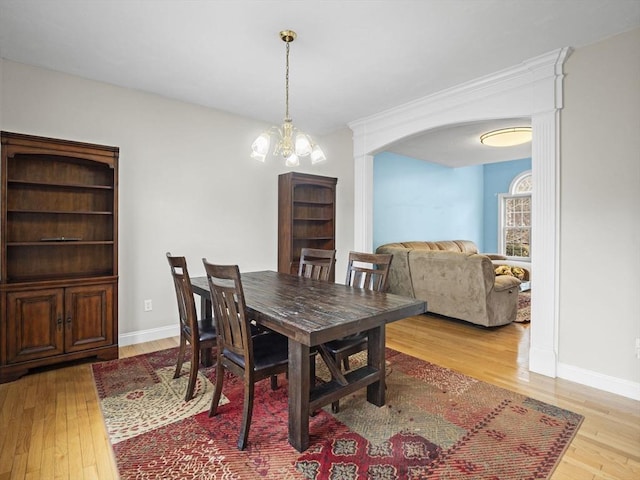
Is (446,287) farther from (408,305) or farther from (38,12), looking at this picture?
(38,12)

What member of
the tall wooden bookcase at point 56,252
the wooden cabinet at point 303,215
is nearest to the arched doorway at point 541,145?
the wooden cabinet at point 303,215

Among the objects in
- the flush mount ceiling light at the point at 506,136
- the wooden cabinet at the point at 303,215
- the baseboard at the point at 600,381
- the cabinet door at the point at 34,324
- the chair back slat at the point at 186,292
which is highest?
the flush mount ceiling light at the point at 506,136

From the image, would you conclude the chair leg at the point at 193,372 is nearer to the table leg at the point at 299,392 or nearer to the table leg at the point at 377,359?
the table leg at the point at 299,392

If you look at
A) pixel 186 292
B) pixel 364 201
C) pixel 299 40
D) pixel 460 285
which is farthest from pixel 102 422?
pixel 460 285

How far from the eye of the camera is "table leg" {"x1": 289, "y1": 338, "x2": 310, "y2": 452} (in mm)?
1727

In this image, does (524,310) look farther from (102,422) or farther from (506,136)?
(102,422)

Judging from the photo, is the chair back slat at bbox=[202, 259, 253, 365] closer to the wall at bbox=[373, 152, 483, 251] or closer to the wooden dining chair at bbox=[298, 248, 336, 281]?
the wooden dining chair at bbox=[298, 248, 336, 281]

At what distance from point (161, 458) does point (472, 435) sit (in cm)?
168

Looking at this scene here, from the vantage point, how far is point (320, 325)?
63.1 inches

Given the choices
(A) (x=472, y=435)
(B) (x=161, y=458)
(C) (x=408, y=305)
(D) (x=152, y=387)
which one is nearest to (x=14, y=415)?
(D) (x=152, y=387)

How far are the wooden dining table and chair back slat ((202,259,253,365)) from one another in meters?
0.12

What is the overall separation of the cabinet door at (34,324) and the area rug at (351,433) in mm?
543

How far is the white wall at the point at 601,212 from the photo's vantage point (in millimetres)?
2350

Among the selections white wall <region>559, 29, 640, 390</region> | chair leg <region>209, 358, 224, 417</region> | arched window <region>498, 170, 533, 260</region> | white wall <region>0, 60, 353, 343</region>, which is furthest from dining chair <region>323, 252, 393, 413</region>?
arched window <region>498, 170, 533, 260</region>
